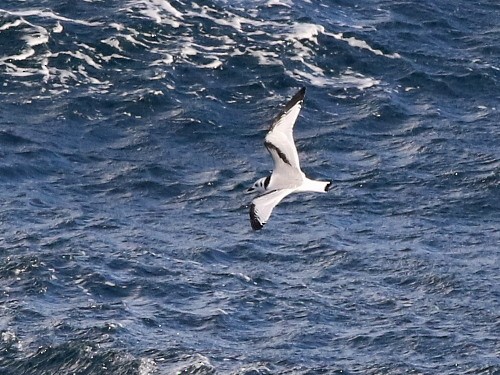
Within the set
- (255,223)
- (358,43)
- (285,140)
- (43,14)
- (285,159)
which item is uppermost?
(285,140)

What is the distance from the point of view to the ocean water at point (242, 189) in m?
36.4

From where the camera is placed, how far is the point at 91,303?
124 feet

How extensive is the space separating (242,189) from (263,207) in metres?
13.1

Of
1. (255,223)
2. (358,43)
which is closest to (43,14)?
(358,43)

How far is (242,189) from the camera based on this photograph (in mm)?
43594

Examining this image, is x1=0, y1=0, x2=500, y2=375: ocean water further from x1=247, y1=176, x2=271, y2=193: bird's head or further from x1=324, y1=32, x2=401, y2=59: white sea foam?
x1=247, y1=176, x2=271, y2=193: bird's head

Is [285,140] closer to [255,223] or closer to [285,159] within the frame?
[285,159]

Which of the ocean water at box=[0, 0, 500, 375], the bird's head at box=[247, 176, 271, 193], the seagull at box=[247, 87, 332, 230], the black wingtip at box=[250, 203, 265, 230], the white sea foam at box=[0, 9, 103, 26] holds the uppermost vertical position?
the seagull at box=[247, 87, 332, 230]

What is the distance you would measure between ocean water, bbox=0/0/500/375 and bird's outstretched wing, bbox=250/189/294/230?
5582 mm

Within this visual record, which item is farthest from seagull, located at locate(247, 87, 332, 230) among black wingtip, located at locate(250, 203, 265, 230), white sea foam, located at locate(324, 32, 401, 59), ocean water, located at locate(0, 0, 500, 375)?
white sea foam, located at locate(324, 32, 401, 59)

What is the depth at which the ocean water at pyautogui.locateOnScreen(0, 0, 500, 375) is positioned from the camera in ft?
119

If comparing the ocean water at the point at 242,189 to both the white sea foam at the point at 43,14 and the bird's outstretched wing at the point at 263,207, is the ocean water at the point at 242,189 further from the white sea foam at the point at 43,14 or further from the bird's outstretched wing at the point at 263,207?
the bird's outstretched wing at the point at 263,207

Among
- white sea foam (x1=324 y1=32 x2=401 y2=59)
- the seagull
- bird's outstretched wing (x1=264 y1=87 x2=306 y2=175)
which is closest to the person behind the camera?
the seagull

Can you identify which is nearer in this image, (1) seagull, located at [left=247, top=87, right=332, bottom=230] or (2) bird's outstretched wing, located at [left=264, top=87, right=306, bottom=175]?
(1) seagull, located at [left=247, top=87, right=332, bottom=230]
